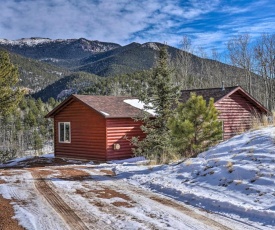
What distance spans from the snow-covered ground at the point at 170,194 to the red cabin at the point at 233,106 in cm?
936

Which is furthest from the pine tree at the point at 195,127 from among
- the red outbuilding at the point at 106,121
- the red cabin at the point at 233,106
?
the red cabin at the point at 233,106

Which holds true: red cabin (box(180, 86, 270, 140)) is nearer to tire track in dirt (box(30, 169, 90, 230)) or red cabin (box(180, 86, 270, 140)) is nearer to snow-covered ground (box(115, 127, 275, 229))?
snow-covered ground (box(115, 127, 275, 229))

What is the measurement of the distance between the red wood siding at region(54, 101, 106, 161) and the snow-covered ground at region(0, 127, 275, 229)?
6832 mm

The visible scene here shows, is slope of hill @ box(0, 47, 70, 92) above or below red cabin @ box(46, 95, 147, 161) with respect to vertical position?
above

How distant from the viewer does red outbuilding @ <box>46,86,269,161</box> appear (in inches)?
672

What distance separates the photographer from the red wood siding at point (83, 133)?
17191mm

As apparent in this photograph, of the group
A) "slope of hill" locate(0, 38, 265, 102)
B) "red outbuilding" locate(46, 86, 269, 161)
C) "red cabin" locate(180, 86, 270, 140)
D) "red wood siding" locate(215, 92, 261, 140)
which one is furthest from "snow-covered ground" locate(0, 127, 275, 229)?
"slope of hill" locate(0, 38, 265, 102)

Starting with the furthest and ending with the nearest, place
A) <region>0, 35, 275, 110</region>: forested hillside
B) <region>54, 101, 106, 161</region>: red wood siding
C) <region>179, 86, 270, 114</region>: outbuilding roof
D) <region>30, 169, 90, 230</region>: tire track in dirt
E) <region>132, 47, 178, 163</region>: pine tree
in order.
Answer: <region>0, 35, 275, 110</region>: forested hillside, <region>179, 86, 270, 114</region>: outbuilding roof, <region>54, 101, 106, 161</region>: red wood siding, <region>132, 47, 178, 163</region>: pine tree, <region>30, 169, 90, 230</region>: tire track in dirt

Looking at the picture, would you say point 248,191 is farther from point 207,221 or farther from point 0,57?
point 0,57

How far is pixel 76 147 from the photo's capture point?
18781 millimetres

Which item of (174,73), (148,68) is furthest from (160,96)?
(148,68)

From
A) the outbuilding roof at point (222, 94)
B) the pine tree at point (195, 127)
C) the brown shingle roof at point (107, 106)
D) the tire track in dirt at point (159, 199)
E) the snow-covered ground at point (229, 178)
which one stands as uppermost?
the outbuilding roof at point (222, 94)

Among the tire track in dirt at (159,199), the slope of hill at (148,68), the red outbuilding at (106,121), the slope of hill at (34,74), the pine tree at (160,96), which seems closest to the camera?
the tire track in dirt at (159,199)

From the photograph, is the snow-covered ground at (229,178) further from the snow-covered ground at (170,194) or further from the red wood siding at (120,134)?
the red wood siding at (120,134)
